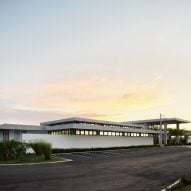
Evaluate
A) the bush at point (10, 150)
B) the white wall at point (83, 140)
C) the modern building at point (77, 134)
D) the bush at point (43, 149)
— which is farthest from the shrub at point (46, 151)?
the white wall at point (83, 140)

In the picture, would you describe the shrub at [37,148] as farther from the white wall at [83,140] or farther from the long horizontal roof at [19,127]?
the long horizontal roof at [19,127]

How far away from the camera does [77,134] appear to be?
5494cm

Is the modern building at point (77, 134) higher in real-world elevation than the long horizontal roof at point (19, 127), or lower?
lower

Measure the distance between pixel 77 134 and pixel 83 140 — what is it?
5.24 ft

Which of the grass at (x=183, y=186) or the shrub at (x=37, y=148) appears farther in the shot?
the shrub at (x=37, y=148)

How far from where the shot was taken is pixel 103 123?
6350 centimetres

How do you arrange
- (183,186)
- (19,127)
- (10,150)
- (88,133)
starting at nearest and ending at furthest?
(183,186)
(10,150)
(19,127)
(88,133)

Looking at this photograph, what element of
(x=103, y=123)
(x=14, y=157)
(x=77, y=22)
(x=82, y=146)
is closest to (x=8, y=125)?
(x=82, y=146)

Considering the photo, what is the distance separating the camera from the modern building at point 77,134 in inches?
1950

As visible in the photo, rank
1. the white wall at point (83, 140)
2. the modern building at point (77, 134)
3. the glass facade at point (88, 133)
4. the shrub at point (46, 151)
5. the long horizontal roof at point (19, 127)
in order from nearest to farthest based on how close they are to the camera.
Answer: the shrub at point (46, 151) < the white wall at point (83, 140) < the long horizontal roof at point (19, 127) < the modern building at point (77, 134) < the glass facade at point (88, 133)

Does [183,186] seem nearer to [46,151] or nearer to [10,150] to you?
[46,151]

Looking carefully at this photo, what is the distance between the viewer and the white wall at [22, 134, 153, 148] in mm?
47888

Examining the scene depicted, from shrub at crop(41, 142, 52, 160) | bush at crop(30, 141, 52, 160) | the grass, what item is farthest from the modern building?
the grass

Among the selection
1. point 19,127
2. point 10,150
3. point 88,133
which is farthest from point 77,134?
point 10,150
